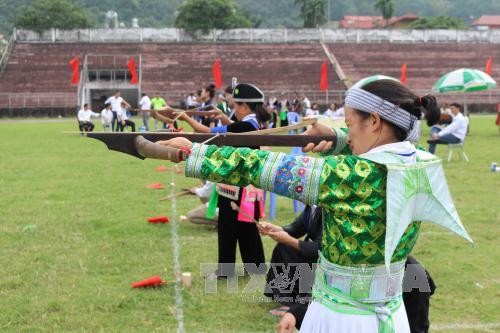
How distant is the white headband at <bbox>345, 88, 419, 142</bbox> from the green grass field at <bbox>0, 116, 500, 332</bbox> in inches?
106

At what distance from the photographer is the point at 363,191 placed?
7.25ft

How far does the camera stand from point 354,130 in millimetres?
2348

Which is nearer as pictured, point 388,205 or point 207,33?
point 388,205

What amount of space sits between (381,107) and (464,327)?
290cm

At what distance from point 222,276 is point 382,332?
3412 mm

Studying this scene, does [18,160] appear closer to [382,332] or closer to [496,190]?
[496,190]

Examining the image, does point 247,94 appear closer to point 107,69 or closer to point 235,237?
point 235,237

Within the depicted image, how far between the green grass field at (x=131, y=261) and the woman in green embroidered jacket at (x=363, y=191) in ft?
7.62

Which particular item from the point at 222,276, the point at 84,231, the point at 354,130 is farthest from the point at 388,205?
the point at 84,231

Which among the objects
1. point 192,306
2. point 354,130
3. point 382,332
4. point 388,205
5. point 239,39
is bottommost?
point 192,306

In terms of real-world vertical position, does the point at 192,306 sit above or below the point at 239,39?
below

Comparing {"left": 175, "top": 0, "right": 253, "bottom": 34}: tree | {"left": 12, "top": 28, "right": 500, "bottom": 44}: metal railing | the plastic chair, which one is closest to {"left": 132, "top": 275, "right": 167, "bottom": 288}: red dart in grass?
the plastic chair

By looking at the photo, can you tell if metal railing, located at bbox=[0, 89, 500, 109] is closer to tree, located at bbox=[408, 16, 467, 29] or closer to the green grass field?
the green grass field

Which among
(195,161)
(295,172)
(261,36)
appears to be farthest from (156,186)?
(261,36)
